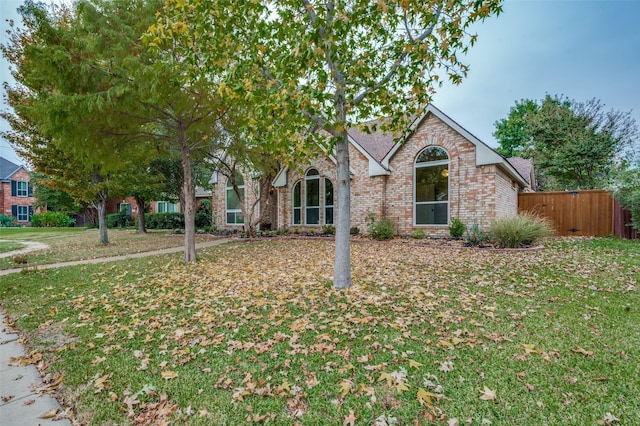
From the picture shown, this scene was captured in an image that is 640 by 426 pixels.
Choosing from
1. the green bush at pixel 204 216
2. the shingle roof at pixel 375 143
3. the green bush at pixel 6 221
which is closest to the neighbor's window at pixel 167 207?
the green bush at pixel 204 216

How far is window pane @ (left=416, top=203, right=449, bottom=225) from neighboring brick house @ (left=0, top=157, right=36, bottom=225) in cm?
3840

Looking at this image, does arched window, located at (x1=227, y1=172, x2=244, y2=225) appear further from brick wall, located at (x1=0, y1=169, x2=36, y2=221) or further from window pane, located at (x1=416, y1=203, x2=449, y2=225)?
brick wall, located at (x1=0, y1=169, x2=36, y2=221)

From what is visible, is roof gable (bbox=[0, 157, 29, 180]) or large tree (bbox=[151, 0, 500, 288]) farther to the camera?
roof gable (bbox=[0, 157, 29, 180])

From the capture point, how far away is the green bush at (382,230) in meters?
12.2

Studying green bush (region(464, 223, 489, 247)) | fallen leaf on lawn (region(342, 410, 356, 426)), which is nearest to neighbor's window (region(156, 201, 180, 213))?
green bush (region(464, 223, 489, 247))

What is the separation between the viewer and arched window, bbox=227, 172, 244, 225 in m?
19.1

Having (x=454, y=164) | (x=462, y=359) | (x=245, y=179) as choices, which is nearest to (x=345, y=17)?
(x=462, y=359)

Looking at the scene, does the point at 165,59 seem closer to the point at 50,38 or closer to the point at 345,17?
the point at 50,38

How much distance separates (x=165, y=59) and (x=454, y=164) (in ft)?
34.1

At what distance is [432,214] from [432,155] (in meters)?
2.47

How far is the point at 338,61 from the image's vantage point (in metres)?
5.34

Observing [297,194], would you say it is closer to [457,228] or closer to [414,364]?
[457,228]

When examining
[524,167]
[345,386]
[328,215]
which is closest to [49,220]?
[328,215]

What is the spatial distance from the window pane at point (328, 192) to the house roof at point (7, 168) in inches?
1451
